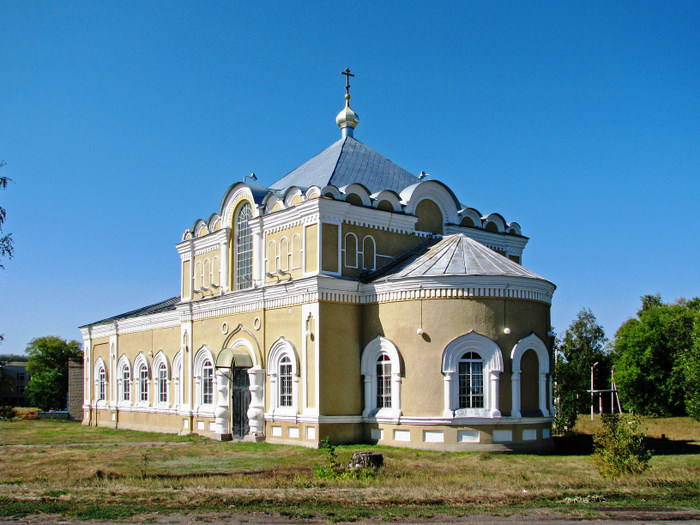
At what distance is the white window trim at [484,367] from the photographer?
21.1 m

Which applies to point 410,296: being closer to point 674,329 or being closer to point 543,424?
point 543,424

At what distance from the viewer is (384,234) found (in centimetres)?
2528

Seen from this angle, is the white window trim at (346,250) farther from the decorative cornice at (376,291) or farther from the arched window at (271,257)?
the arched window at (271,257)

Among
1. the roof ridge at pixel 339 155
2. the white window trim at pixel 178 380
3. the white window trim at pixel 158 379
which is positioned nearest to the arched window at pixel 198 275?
the white window trim at pixel 178 380

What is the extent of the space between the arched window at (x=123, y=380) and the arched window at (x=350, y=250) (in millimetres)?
16349

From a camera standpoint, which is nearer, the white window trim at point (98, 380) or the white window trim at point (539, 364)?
the white window trim at point (539, 364)

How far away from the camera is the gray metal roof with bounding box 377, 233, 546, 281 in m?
22.0

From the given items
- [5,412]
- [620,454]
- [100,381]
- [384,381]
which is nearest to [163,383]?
[100,381]

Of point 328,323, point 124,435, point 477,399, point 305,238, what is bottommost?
point 124,435

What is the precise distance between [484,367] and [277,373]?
6.69 metres

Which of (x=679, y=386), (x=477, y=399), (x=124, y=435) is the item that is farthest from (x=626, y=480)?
(x=679, y=386)

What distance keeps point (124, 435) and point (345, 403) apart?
459 inches

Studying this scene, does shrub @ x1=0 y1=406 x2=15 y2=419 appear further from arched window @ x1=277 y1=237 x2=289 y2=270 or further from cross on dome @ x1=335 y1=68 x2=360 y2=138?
cross on dome @ x1=335 y1=68 x2=360 y2=138

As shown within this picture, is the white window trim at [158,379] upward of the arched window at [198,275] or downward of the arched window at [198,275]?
downward
